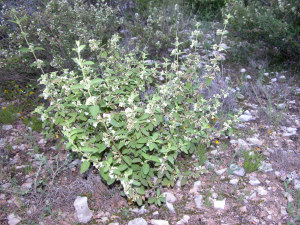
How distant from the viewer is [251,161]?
2986 millimetres

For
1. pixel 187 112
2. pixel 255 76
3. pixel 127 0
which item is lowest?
pixel 255 76

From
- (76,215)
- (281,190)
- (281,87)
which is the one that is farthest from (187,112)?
(281,87)

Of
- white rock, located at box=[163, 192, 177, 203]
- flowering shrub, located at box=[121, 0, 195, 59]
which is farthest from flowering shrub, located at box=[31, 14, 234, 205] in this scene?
flowering shrub, located at box=[121, 0, 195, 59]

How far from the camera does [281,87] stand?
446 centimetres

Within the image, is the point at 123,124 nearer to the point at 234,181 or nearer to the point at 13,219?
the point at 13,219

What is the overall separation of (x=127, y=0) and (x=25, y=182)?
184 inches

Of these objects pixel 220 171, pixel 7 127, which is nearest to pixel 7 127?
pixel 7 127

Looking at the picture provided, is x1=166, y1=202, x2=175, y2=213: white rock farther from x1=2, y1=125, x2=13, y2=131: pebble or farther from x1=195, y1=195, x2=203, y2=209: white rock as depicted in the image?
x1=2, y1=125, x2=13, y2=131: pebble

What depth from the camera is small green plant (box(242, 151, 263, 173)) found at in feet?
9.60

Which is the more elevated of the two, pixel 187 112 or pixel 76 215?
pixel 187 112

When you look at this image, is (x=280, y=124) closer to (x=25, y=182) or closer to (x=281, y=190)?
(x=281, y=190)

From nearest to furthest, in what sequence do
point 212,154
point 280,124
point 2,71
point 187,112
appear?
point 187,112 → point 212,154 → point 280,124 → point 2,71

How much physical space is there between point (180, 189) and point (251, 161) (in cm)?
88

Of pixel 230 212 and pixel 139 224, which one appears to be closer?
pixel 139 224
